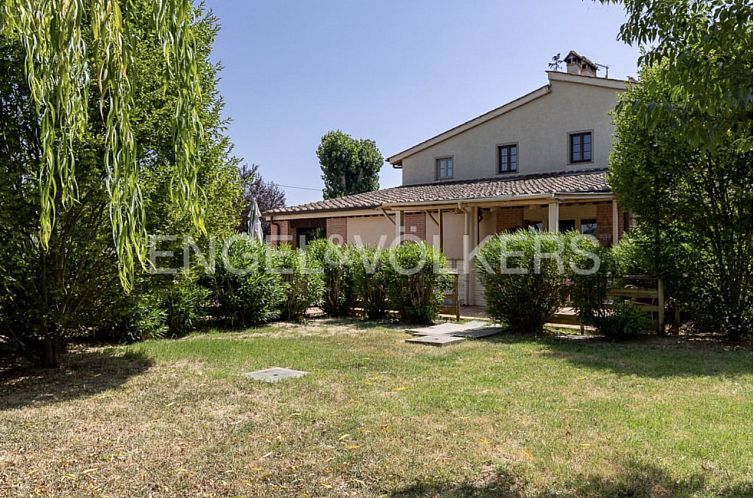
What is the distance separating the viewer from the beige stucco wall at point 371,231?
20659 millimetres

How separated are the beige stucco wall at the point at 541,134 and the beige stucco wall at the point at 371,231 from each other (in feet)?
10.4

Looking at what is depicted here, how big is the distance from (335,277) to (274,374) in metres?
6.61

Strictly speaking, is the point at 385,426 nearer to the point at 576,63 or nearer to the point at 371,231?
Answer: the point at 371,231

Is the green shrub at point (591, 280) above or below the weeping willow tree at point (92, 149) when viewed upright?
below

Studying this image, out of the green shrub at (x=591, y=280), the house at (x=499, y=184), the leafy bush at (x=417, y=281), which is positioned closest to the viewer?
the green shrub at (x=591, y=280)

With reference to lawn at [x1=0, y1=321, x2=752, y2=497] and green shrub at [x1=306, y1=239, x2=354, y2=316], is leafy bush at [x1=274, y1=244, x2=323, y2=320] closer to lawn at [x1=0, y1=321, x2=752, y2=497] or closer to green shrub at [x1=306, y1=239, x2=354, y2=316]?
green shrub at [x1=306, y1=239, x2=354, y2=316]

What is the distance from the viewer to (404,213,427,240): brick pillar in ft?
66.1

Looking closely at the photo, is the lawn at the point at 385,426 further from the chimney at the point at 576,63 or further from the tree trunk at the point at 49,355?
the chimney at the point at 576,63

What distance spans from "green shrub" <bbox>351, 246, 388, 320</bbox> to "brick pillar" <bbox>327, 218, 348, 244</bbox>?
8976mm

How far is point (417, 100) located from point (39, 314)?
14.8m

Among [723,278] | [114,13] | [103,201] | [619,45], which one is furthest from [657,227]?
[114,13]

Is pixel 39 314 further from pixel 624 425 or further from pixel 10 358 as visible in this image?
pixel 624 425

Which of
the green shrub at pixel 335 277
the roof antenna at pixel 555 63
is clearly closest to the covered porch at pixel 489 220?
the green shrub at pixel 335 277

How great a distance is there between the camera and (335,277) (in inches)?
533
